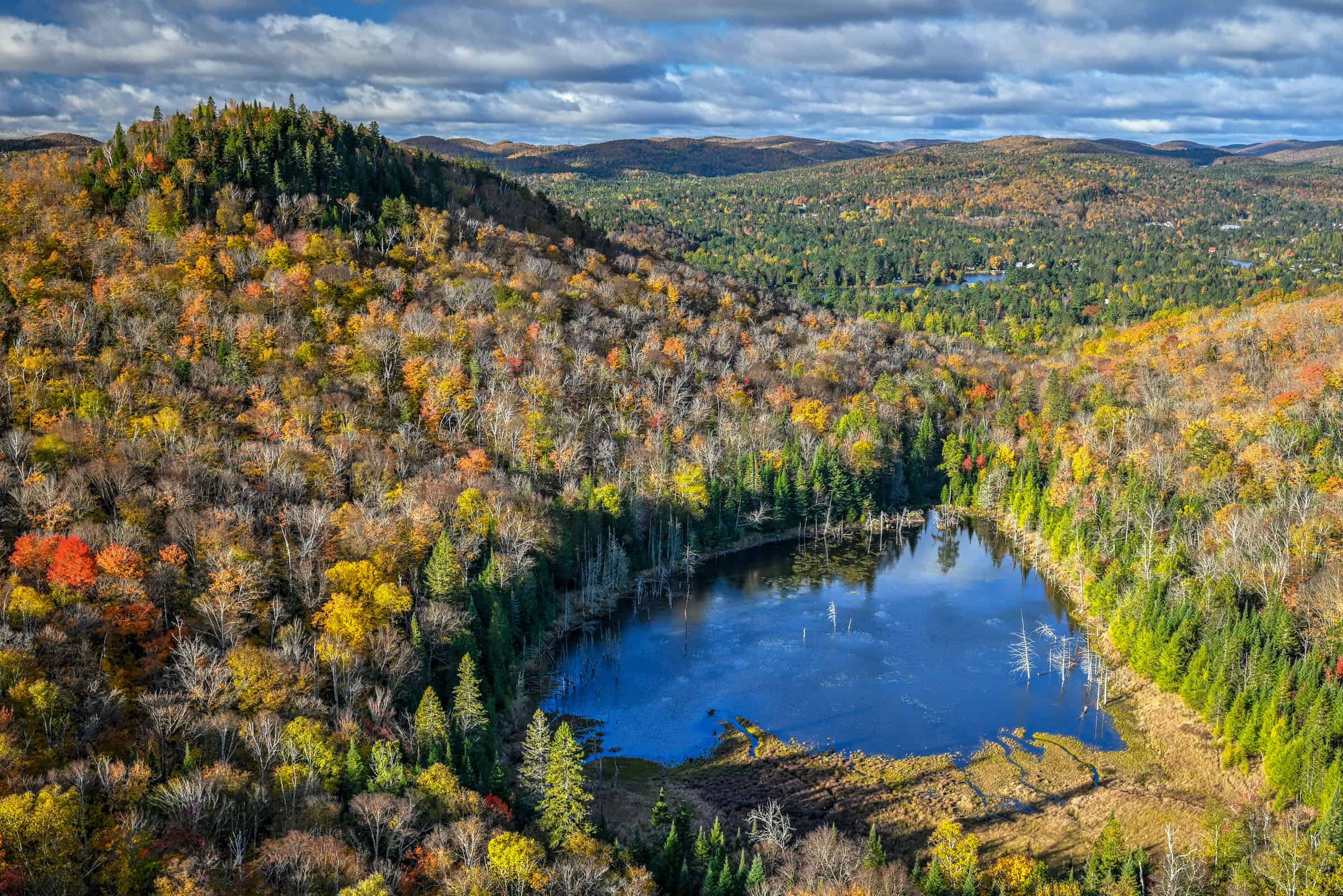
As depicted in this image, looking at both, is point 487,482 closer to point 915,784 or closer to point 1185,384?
point 915,784

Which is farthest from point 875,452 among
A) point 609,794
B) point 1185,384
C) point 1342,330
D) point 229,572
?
point 229,572

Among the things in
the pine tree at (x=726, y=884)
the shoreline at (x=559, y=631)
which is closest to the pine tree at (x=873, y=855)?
the pine tree at (x=726, y=884)

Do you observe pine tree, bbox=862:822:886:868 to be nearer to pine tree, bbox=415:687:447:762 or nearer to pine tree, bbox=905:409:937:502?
pine tree, bbox=415:687:447:762

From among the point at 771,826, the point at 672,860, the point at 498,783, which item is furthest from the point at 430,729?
the point at 771,826

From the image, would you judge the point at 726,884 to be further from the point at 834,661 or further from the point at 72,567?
the point at 72,567

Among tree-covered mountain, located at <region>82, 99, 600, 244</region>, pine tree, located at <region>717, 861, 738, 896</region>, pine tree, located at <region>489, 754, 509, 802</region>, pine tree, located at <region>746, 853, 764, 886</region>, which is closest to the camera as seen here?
pine tree, located at <region>746, 853, 764, 886</region>

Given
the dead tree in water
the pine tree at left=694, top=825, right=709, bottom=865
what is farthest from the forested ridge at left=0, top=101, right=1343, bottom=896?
the dead tree in water
